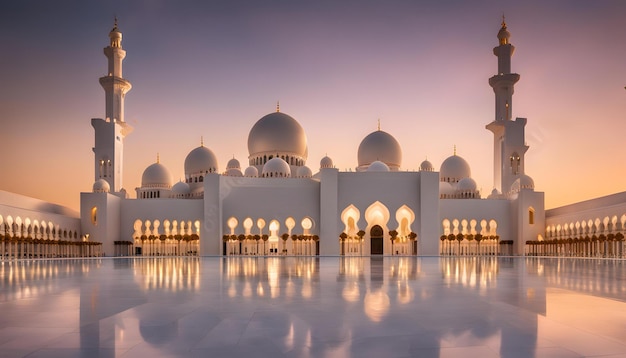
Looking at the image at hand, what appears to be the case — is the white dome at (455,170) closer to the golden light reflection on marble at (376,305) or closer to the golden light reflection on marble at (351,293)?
the golden light reflection on marble at (351,293)

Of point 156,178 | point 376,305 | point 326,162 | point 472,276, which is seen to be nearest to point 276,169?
point 326,162

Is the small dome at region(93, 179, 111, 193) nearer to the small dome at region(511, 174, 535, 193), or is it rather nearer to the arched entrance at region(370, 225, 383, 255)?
the arched entrance at region(370, 225, 383, 255)

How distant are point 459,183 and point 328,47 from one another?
925 inches

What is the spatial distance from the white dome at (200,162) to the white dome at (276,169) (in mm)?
8391

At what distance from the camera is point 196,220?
3862 centimetres

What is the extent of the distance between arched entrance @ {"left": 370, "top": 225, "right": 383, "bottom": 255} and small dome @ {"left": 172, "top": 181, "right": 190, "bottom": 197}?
55.4ft

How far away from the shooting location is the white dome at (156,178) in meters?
46.6

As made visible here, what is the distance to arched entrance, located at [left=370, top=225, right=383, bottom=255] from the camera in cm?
3800

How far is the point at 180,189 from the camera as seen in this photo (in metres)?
45.2

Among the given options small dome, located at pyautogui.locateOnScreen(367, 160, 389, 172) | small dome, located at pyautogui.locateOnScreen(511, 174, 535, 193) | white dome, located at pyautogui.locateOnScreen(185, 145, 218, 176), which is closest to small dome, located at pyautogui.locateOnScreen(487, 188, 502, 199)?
small dome, located at pyautogui.locateOnScreen(511, 174, 535, 193)

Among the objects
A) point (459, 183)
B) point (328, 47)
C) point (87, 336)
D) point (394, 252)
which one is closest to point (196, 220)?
point (394, 252)

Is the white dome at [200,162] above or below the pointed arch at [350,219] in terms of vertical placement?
above

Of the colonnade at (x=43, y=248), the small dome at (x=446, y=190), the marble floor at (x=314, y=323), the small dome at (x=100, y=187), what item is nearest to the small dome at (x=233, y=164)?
the small dome at (x=100, y=187)

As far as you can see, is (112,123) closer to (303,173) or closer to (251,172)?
(251,172)
